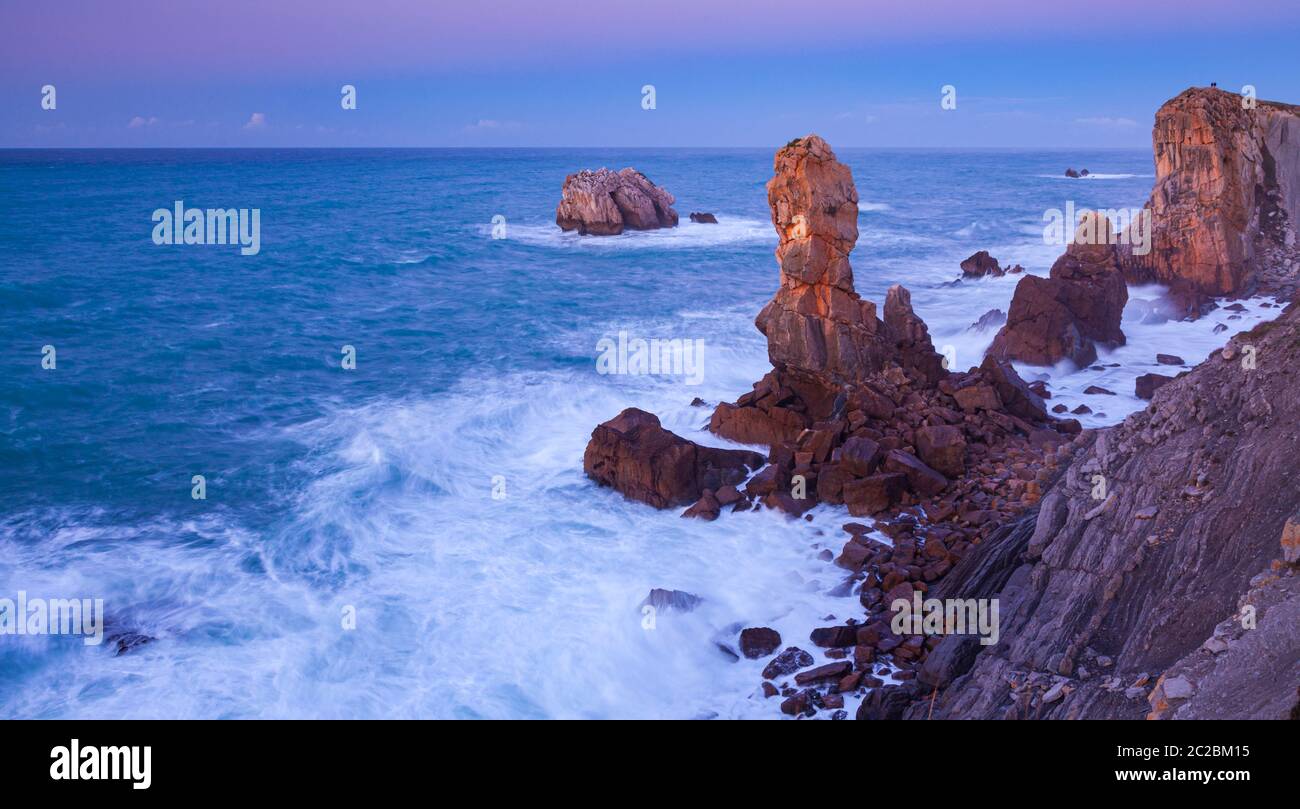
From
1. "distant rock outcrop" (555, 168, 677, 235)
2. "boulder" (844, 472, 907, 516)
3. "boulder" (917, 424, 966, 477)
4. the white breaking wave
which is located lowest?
"boulder" (844, 472, 907, 516)

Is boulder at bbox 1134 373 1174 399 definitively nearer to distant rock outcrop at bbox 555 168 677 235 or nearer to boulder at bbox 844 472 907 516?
boulder at bbox 844 472 907 516

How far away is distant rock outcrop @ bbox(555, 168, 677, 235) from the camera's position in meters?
63.3

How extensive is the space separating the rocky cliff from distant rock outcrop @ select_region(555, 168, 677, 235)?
2107 inches

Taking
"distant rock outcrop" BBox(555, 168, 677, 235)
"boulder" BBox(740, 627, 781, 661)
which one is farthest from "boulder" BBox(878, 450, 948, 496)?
"distant rock outcrop" BBox(555, 168, 677, 235)

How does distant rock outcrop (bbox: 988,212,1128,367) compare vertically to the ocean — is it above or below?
above

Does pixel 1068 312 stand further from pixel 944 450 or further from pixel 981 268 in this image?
pixel 981 268

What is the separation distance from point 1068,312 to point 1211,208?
9683mm

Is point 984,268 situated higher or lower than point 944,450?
higher

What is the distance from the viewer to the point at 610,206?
63469 millimetres

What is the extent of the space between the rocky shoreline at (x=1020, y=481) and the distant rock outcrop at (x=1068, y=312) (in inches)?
2.7

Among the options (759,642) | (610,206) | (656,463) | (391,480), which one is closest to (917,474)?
(656,463)

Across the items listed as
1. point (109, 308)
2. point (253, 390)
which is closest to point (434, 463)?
point (253, 390)

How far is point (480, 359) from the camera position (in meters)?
31.3
